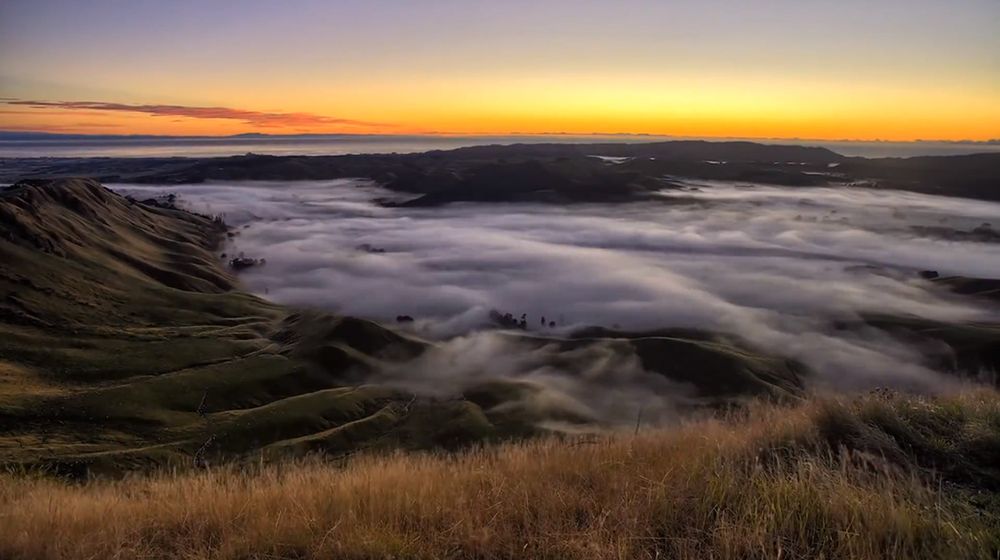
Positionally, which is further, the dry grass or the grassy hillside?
the grassy hillside

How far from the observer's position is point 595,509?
6.22 metres

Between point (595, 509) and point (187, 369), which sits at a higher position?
point (595, 509)

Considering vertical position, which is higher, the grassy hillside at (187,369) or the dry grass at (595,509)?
the dry grass at (595,509)

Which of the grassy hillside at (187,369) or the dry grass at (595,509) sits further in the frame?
the grassy hillside at (187,369)

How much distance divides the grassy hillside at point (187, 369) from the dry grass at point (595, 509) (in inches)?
1203

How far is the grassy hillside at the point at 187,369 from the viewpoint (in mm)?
52094

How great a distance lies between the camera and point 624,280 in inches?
6407

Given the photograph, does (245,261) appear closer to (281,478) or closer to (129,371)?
(129,371)

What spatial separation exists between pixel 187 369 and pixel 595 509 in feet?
241

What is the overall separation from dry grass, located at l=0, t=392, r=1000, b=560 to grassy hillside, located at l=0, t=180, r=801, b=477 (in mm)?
30545

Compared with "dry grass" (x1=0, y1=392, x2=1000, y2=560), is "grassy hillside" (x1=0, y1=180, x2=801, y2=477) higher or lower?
lower

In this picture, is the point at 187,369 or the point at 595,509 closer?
the point at 595,509

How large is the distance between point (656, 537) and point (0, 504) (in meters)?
7.93

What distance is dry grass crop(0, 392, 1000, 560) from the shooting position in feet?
17.4
